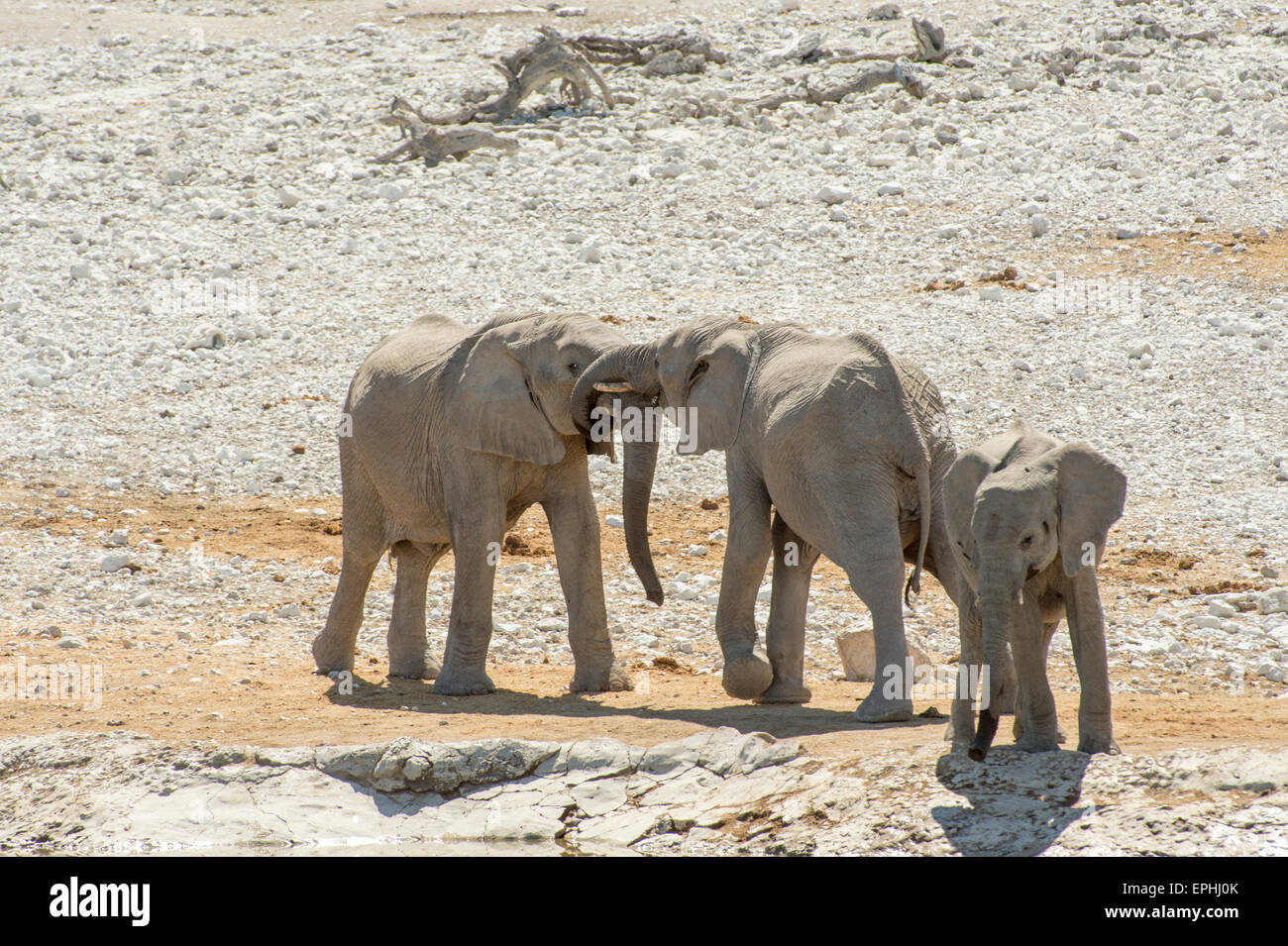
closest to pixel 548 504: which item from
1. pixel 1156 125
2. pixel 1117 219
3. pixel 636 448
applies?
pixel 636 448

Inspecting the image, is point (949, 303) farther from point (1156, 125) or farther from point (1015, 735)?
point (1015, 735)

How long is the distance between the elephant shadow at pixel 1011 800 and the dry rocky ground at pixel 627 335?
0.7 inches

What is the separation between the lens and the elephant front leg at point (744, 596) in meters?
9.35

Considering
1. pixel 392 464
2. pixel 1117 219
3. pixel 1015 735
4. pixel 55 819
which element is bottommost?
pixel 55 819

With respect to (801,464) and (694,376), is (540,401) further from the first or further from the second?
(801,464)

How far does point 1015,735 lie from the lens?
7.49 meters

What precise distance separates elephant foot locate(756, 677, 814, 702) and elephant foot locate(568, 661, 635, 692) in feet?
3.88

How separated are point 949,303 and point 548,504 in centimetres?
857

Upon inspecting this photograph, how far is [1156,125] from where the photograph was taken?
72.9ft

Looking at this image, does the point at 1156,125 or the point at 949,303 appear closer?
the point at 949,303

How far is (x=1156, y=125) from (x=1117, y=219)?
3.13 metres
